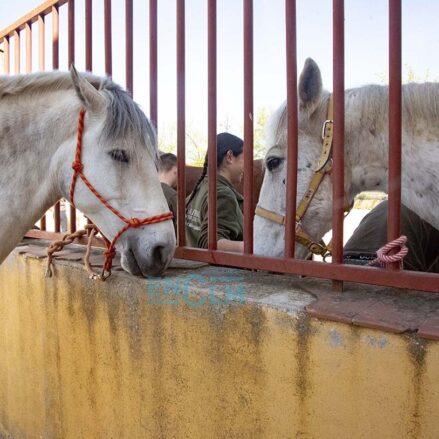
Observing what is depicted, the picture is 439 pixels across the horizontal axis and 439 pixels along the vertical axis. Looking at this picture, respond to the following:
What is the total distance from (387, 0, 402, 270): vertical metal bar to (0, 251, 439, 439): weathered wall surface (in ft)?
1.24

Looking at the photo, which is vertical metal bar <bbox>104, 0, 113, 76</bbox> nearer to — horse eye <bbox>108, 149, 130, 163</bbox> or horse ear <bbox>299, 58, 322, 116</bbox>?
horse eye <bbox>108, 149, 130, 163</bbox>

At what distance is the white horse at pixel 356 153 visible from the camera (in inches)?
73.3

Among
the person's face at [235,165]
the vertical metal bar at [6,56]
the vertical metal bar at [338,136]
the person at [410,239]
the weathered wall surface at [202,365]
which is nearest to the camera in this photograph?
the weathered wall surface at [202,365]

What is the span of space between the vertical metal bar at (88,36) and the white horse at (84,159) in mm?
673

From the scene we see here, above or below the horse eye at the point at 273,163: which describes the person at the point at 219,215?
below

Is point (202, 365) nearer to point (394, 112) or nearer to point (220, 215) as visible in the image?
point (394, 112)

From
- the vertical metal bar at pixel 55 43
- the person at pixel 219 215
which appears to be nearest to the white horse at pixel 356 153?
the person at pixel 219 215

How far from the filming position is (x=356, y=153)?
2.03 m

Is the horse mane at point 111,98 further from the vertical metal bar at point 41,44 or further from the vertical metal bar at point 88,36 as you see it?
the vertical metal bar at point 41,44

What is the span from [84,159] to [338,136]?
1.12 meters

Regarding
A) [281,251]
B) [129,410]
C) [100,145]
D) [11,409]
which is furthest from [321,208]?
[11,409]

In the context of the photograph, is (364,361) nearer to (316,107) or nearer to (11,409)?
(316,107)

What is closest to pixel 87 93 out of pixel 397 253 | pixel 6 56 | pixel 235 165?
pixel 397 253

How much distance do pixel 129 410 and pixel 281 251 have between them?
102cm
